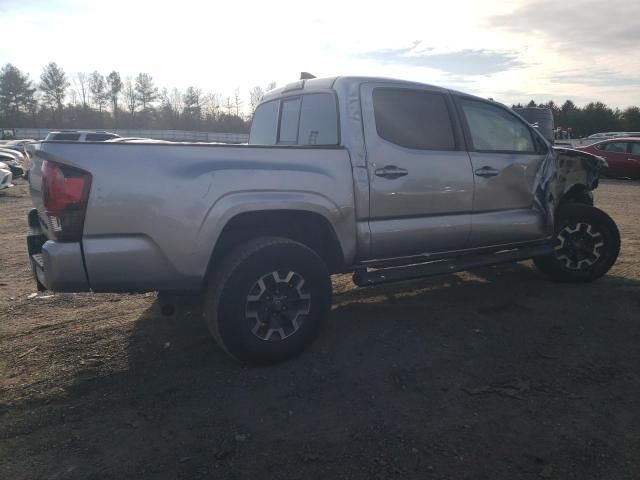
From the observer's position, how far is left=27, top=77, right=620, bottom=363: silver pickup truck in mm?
2836

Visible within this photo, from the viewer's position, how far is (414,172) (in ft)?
12.4

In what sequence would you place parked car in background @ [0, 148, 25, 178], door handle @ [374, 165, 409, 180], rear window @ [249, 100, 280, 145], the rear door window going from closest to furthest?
door handle @ [374, 165, 409, 180] → the rear door window → rear window @ [249, 100, 280, 145] → parked car in background @ [0, 148, 25, 178]

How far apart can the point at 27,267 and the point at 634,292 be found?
711 centimetres

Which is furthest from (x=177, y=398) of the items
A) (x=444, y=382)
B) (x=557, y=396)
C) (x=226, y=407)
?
(x=557, y=396)

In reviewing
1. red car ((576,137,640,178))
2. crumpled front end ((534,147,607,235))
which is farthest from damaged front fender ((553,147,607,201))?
red car ((576,137,640,178))

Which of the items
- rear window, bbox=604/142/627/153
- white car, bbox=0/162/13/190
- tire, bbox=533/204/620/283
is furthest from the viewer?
rear window, bbox=604/142/627/153

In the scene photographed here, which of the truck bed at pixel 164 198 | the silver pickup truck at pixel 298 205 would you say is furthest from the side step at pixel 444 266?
the truck bed at pixel 164 198

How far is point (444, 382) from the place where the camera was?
10.2 feet

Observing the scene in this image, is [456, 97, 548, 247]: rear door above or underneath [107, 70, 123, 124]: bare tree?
underneath

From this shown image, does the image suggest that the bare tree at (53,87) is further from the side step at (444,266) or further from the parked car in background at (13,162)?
the side step at (444,266)

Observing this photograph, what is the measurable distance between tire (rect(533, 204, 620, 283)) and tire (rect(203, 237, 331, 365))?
3.01 metres

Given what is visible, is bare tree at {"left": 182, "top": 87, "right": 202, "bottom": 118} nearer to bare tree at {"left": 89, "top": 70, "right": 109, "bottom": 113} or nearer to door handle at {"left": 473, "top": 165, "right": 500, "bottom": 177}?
bare tree at {"left": 89, "top": 70, "right": 109, "bottom": 113}

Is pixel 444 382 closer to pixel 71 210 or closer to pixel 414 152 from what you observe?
pixel 414 152

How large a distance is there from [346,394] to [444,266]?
166cm
